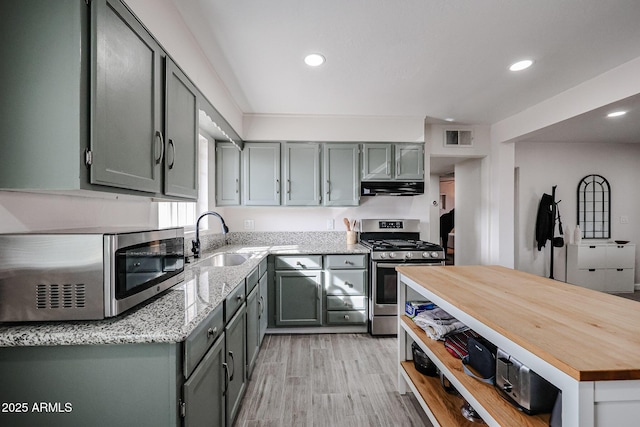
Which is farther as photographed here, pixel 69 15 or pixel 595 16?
pixel 595 16

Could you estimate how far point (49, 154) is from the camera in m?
0.92

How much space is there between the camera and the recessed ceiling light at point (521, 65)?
2266 mm

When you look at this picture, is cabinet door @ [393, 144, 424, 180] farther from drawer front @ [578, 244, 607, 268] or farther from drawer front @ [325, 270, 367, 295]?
drawer front @ [578, 244, 607, 268]

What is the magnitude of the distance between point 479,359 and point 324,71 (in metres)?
2.25

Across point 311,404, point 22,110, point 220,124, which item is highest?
point 220,124

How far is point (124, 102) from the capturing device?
1133 mm

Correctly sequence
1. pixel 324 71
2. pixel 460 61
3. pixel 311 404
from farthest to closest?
pixel 324 71
pixel 460 61
pixel 311 404

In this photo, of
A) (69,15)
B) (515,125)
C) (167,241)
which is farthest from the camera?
(515,125)

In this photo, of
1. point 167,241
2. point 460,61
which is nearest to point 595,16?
point 460,61

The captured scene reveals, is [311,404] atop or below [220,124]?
below

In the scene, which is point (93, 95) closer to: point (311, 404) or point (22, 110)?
point (22, 110)

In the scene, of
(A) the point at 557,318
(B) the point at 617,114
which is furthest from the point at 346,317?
(B) the point at 617,114

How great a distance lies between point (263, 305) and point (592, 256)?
5.33 meters

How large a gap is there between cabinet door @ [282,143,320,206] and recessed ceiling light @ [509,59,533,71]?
196cm
